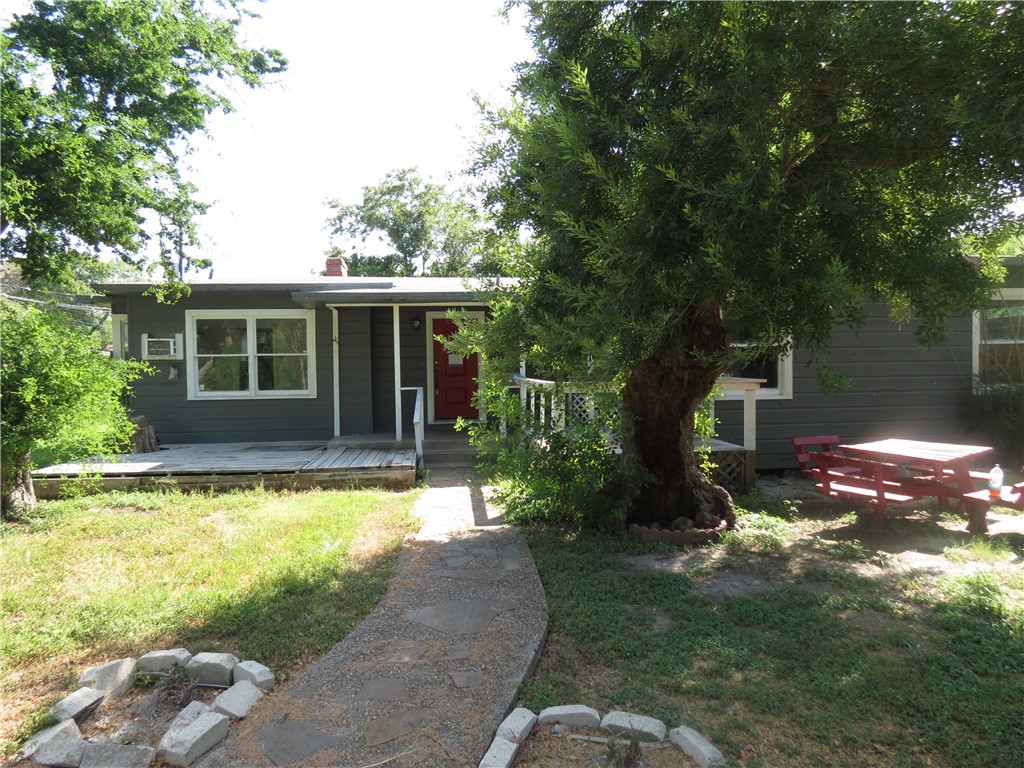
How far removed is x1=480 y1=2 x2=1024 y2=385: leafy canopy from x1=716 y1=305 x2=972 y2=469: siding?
5697mm

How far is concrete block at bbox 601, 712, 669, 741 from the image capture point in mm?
2785

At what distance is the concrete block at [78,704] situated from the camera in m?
3.06

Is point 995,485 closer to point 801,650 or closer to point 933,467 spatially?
point 933,467

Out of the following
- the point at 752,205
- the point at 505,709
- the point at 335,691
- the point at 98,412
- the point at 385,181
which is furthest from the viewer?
the point at 385,181

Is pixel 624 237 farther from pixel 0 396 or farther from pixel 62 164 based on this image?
pixel 62 164

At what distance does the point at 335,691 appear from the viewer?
10.5ft

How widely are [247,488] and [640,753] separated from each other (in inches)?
275

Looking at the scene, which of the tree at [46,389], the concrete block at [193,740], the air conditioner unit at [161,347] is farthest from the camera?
the air conditioner unit at [161,347]

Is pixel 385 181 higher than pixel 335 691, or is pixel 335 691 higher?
pixel 385 181

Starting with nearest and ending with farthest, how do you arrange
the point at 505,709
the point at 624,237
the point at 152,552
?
the point at 505,709 → the point at 624,237 → the point at 152,552

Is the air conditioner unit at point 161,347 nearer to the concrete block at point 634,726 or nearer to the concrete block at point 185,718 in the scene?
the concrete block at point 185,718

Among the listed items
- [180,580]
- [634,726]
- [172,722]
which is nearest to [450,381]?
[180,580]

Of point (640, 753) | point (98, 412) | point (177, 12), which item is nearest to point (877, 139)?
point (640, 753)

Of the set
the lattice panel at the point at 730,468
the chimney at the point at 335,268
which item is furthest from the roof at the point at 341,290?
the lattice panel at the point at 730,468
